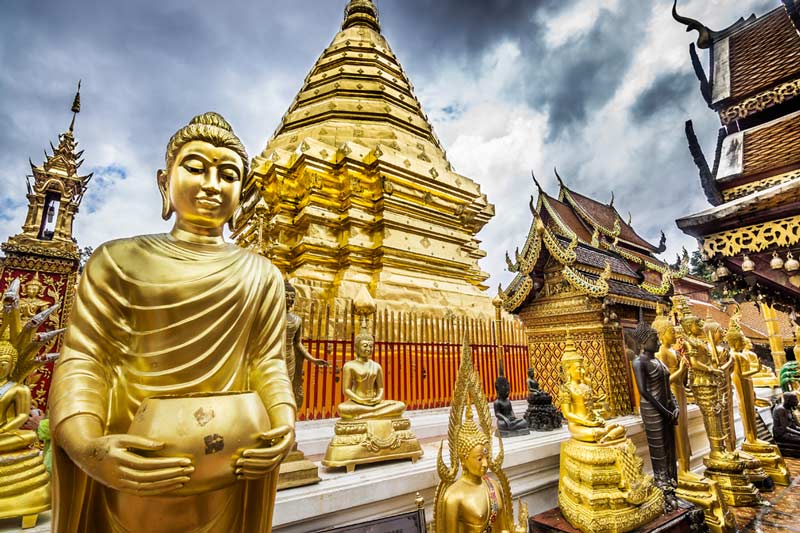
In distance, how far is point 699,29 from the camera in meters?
5.57

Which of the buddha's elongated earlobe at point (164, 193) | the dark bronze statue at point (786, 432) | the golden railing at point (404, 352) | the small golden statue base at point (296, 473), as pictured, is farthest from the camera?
the dark bronze statue at point (786, 432)

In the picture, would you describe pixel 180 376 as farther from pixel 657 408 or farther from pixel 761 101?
pixel 761 101

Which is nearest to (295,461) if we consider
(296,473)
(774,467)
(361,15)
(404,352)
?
(296,473)

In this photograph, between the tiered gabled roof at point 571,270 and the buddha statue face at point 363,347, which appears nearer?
the buddha statue face at point 363,347

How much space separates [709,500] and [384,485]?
281cm

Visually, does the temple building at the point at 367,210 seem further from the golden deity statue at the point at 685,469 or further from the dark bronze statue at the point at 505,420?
the golden deity statue at the point at 685,469

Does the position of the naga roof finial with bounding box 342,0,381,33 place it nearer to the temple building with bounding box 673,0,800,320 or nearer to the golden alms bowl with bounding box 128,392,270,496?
the temple building with bounding box 673,0,800,320

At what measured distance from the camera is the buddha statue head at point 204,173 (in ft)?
4.67

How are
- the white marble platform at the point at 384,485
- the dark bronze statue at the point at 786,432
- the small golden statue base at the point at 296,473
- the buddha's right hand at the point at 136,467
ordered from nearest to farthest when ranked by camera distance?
the buddha's right hand at the point at 136,467, the white marble platform at the point at 384,485, the small golden statue base at the point at 296,473, the dark bronze statue at the point at 786,432

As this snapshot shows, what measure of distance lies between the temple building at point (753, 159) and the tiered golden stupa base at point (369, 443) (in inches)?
113

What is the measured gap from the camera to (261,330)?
58.8 inches

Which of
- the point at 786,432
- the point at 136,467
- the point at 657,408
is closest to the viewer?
the point at 136,467

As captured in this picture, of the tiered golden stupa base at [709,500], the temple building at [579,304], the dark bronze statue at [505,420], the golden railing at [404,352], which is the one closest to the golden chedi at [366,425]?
the golden railing at [404,352]

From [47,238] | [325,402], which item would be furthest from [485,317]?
[47,238]
